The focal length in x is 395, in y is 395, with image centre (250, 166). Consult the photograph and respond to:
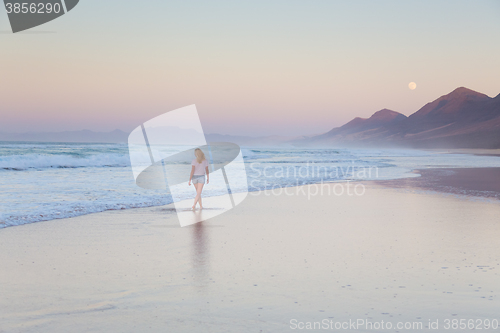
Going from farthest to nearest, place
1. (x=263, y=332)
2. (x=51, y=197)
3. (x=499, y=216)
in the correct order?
(x=51, y=197) < (x=499, y=216) < (x=263, y=332)

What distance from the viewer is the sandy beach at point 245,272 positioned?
327 centimetres

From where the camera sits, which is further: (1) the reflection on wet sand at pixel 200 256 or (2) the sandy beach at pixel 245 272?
(1) the reflection on wet sand at pixel 200 256

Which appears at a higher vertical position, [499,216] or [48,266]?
[48,266]

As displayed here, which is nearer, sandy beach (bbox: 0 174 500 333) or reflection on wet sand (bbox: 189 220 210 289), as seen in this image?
sandy beach (bbox: 0 174 500 333)

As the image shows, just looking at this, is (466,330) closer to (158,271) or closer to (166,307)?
(166,307)

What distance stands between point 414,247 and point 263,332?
333 centimetres

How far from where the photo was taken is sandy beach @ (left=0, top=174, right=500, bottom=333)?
3.27 meters

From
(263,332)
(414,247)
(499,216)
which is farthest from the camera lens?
(499,216)

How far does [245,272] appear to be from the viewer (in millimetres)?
4434

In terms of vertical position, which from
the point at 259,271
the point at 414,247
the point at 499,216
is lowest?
the point at 499,216

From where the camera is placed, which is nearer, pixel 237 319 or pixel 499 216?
pixel 237 319

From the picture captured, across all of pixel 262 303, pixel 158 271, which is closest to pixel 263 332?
pixel 262 303

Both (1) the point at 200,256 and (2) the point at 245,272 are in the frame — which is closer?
(2) the point at 245,272

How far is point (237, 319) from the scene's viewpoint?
3.21 meters
